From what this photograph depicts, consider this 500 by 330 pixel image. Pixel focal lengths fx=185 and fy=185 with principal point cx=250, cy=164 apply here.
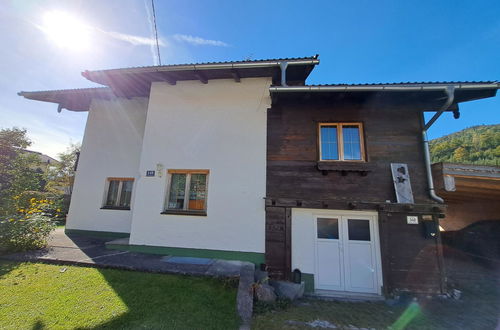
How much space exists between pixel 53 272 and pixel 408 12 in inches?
429

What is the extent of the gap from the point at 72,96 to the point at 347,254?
1065 centimetres

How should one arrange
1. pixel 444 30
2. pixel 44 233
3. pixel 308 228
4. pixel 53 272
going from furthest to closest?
pixel 444 30
pixel 44 233
pixel 308 228
pixel 53 272

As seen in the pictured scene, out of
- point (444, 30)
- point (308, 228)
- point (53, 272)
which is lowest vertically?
point (53, 272)

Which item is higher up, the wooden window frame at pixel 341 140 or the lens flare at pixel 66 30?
the lens flare at pixel 66 30

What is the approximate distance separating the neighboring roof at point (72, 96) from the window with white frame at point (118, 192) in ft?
10.7

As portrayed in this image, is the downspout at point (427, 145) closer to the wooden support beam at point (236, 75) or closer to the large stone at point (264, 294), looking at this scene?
the large stone at point (264, 294)

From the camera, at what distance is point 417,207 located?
4.48 metres

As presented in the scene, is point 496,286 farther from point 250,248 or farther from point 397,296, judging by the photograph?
point 250,248

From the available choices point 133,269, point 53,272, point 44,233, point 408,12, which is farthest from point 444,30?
point 44,233

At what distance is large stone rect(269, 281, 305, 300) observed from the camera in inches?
163

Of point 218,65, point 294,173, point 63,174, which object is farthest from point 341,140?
point 63,174

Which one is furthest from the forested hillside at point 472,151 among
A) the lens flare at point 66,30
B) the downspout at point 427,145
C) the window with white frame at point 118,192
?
the lens flare at point 66,30

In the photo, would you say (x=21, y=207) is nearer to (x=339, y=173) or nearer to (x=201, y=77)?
(x=201, y=77)

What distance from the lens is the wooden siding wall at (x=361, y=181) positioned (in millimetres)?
4355
